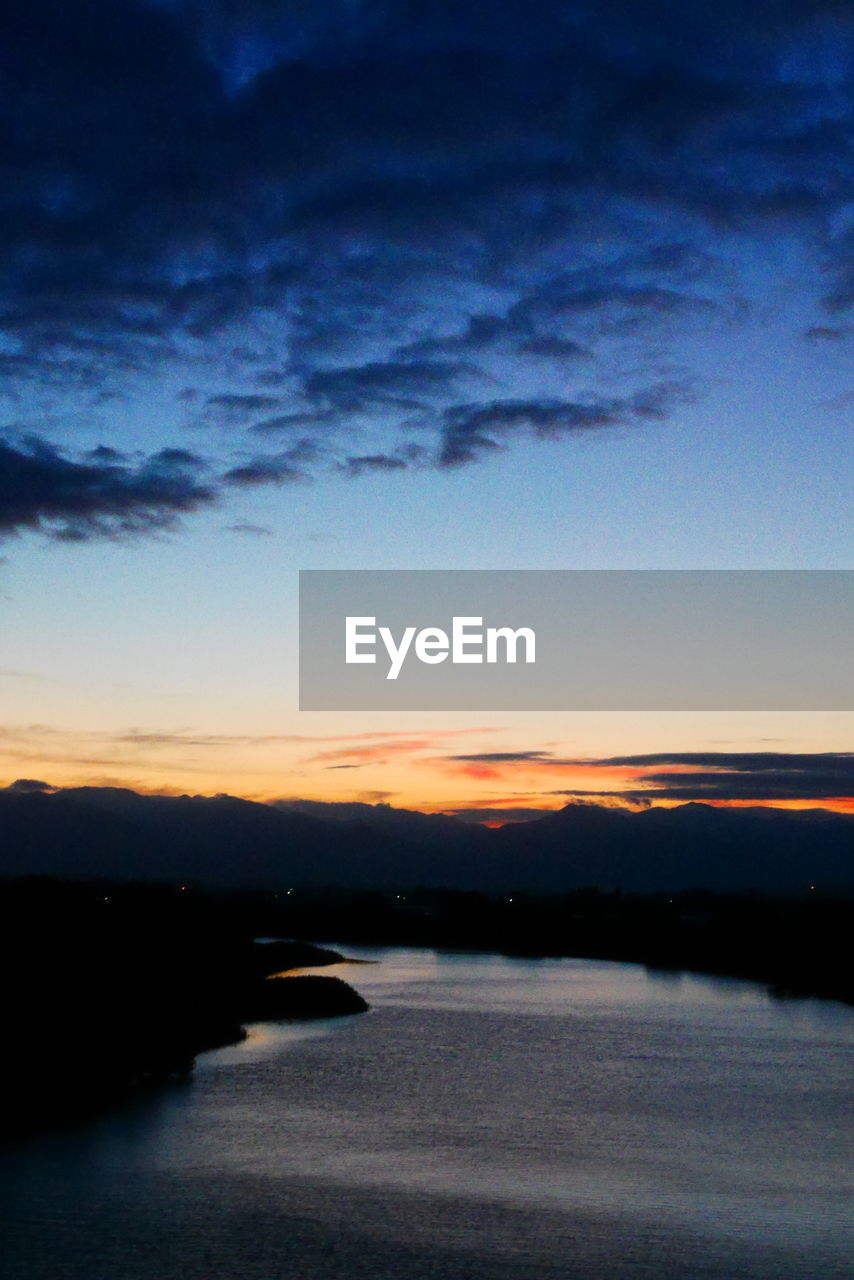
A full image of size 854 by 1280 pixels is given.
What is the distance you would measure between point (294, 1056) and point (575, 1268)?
99.3ft

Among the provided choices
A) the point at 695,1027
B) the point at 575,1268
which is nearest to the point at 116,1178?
the point at 575,1268

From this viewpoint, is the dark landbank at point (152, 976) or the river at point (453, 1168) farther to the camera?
the dark landbank at point (152, 976)

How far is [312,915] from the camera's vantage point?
194250 mm

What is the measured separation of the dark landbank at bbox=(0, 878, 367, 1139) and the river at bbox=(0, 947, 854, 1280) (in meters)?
1.26

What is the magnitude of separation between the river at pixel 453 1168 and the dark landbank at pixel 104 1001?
49.7 inches

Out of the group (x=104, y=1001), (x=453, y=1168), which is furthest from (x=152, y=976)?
(x=453, y=1168)

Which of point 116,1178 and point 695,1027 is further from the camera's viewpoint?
point 695,1027

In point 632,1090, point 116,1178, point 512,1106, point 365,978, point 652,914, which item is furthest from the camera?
point 652,914

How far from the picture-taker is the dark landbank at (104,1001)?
40812 millimetres

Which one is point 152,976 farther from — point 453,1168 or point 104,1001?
point 453,1168

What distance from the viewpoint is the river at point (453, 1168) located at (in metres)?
25.1

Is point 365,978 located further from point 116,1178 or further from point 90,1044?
point 116,1178

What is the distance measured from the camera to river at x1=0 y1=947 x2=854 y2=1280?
25.1 m

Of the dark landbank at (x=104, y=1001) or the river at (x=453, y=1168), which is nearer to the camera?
the river at (x=453, y=1168)
